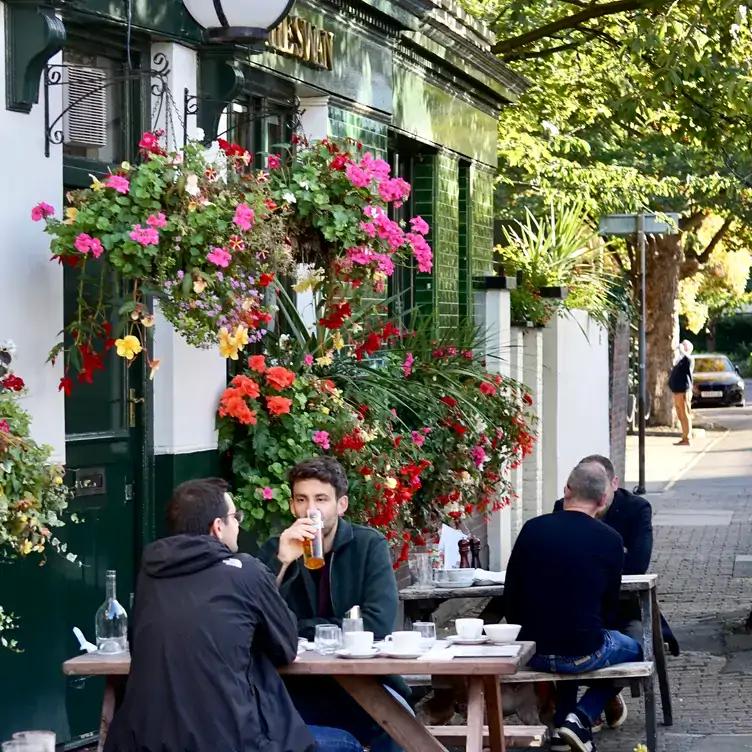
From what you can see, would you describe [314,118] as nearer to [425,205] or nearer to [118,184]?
[425,205]

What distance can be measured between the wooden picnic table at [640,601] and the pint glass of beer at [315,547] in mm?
2275

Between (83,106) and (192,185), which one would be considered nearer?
(192,185)

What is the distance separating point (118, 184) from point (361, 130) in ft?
13.9

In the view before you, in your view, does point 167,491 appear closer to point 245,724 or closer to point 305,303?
point 305,303

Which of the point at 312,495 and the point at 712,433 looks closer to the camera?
the point at 312,495

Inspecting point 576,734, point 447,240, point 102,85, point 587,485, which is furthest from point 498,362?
point 102,85

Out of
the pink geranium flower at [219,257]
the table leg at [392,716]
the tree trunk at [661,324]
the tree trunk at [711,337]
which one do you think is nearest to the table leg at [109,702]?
the table leg at [392,716]

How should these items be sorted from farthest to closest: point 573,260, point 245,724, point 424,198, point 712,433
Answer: point 712,433 < point 573,260 < point 424,198 < point 245,724

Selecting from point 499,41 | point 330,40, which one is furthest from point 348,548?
point 499,41

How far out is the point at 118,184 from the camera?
252 inches

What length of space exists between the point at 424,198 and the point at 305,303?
11.2 ft

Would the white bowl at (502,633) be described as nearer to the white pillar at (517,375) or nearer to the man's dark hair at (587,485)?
the man's dark hair at (587,485)

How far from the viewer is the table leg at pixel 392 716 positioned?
5.65 metres

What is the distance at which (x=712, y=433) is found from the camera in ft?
104
